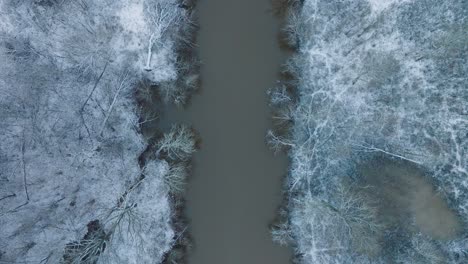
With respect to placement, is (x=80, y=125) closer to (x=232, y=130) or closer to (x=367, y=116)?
(x=232, y=130)

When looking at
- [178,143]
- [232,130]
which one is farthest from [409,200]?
[178,143]

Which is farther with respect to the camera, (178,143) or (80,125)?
(80,125)

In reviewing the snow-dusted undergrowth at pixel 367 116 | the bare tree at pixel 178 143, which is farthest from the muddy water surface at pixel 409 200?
the bare tree at pixel 178 143

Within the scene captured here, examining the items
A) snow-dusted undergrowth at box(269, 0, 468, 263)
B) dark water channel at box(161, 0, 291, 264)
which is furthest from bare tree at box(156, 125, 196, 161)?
snow-dusted undergrowth at box(269, 0, 468, 263)

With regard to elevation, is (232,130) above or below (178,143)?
above

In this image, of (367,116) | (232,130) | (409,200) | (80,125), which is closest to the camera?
(409,200)

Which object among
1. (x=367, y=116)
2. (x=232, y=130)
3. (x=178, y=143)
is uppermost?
(x=367, y=116)
